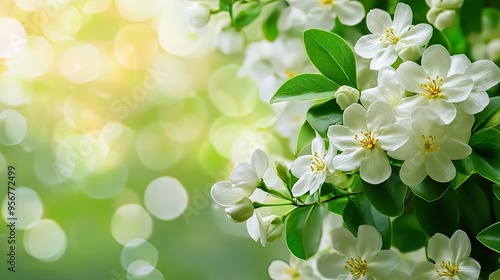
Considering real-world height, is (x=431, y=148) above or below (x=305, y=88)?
below

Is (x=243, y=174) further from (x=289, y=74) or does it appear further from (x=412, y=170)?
(x=289, y=74)

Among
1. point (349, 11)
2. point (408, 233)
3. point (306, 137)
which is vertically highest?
point (349, 11)

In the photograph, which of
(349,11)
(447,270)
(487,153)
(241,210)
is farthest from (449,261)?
(349,11)

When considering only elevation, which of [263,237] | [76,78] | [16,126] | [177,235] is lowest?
[263,237]

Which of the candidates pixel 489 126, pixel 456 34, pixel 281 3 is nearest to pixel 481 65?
pixel 489 126

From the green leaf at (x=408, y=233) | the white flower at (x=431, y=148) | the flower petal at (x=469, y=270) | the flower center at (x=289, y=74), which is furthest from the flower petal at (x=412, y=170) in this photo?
the flower center at (x=289, y=74)

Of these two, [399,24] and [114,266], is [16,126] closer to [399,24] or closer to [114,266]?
[114,266]
